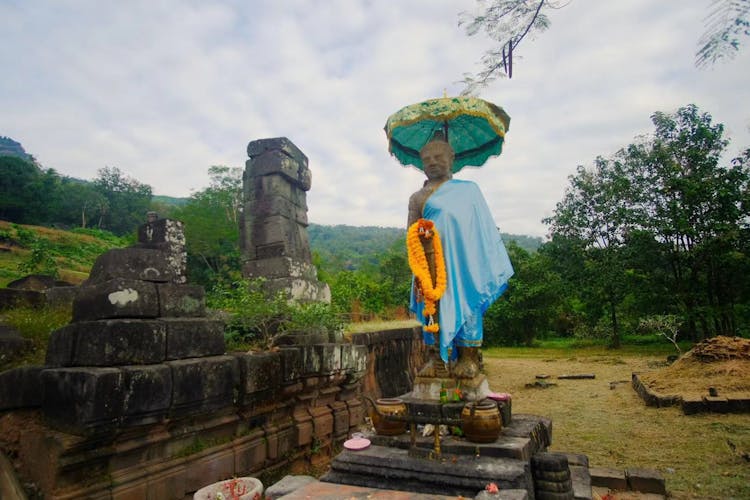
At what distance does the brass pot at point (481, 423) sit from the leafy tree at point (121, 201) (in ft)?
161

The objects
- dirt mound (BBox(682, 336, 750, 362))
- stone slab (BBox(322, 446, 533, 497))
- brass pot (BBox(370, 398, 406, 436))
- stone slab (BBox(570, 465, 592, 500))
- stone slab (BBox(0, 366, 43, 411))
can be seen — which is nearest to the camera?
stone slab (BBox(0, 366, 43, 411))

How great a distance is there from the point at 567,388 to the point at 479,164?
733 centimetres

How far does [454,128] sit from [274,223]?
2576mm

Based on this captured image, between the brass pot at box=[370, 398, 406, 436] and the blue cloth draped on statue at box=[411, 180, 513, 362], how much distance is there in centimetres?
60

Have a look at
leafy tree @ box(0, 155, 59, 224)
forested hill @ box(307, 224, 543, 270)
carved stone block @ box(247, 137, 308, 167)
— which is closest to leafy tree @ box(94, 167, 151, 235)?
leafy tree @ box(0, 155, 59, 224)

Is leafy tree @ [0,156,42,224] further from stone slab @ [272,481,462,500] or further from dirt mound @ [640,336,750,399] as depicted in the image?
dirt mound @ [640,336,750,399]

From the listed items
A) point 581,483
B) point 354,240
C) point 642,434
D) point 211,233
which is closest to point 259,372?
point 581,483

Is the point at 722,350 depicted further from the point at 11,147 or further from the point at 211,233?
the point at 11,147

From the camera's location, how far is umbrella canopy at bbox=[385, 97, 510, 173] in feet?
13.3

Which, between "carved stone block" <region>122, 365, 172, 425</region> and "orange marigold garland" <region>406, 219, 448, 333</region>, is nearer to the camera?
"carved stone block" <region>122, 365, 172, 425</region>

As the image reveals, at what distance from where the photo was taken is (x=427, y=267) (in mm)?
3869

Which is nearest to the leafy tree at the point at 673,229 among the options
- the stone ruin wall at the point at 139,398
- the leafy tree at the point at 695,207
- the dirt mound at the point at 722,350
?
the leafy tree at the point at 695,207

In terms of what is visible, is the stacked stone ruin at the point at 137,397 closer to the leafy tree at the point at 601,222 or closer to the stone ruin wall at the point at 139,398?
the stone ruin wall at the point at 139,398

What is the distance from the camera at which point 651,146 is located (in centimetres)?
1633
